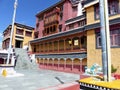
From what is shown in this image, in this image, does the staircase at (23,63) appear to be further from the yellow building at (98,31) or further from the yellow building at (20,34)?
the yellow building at (98,31)

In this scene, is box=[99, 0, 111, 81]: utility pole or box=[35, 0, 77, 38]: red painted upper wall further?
box=[35, 0, 77, 38]: red painted upper wall

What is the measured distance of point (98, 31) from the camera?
60.1 ft

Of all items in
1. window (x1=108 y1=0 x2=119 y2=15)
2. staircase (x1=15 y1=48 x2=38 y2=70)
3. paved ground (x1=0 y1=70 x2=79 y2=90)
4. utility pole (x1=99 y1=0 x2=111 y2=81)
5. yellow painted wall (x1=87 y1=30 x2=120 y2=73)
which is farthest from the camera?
staircase (x1=15 y1=48 x2=38 y2=70)

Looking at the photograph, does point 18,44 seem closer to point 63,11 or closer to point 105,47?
point 63,11

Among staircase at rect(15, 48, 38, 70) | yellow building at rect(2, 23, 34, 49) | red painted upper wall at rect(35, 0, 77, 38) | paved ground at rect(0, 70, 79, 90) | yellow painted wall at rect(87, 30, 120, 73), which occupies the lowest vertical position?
paved ground at rect(0, 70, 79, 90)

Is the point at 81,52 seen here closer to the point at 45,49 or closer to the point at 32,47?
the point at 45,49

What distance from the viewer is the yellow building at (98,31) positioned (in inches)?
648

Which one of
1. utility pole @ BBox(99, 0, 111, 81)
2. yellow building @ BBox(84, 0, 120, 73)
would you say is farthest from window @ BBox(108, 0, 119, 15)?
utility pole @ BBox(99, 0, 111, 81)

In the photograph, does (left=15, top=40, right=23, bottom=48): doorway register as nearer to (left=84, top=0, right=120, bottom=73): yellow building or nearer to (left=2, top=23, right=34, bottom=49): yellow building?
(left=2, top=23, right=34, bottom=49): yellow building

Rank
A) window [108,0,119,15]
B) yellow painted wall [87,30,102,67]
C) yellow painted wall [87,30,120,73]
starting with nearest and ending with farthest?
yellow painted wall [87,30,120,73] < window [108,0,119,15] < yellow painted wall [87,30,102,67]

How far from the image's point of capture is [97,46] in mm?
18328

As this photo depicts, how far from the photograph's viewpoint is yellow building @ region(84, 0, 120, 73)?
16.5m

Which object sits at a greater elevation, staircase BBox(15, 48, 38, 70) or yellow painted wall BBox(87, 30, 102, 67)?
yellow painted wall BBox(87, 30, 102, 67)

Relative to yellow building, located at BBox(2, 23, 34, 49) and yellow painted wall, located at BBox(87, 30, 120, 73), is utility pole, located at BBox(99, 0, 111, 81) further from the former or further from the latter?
yellow building, located at BBox(2, 23, 34, 49)
